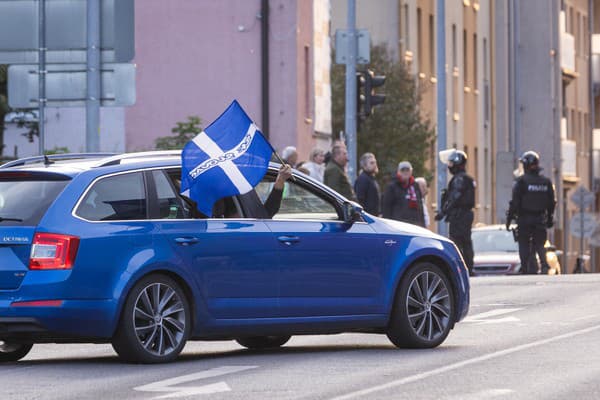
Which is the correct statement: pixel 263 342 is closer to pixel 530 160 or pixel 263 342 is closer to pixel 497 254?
Result: pixel 530 160

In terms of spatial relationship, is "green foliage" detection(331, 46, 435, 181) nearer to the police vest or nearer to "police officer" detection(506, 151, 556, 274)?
"police officer" detection(506, 151, 556, 274)

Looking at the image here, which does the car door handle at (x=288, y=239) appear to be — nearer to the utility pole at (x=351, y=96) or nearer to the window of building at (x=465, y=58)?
the utility pole at (x=351, y=96)

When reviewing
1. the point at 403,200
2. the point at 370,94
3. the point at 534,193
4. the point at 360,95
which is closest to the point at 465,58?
the point at 360,95

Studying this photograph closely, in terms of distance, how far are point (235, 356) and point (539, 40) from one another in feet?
202

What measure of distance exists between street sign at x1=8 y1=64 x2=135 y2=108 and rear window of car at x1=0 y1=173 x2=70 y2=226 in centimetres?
813

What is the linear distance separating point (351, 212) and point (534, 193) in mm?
16318

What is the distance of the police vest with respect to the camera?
31188 mm

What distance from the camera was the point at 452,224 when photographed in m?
29.7

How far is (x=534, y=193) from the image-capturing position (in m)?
31.2

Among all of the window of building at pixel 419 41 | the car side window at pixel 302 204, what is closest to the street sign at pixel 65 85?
the car side window at pixel 302 204

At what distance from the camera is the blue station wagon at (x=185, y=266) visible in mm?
13609

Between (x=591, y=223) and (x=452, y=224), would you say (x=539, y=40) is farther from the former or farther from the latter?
(x=452, y=224)

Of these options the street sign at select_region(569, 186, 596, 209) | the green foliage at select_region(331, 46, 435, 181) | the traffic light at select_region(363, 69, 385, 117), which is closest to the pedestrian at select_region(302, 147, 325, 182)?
the traffic light at select_region(363, 69, 385, 117)

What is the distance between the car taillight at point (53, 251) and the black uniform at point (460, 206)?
16.1 metres
